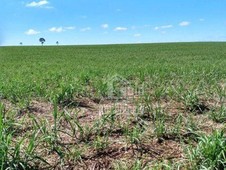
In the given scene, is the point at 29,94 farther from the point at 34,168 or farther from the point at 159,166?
the point at 159,166

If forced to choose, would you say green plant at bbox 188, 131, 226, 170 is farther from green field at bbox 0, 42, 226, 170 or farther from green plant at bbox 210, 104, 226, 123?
green plant at bbox 210, 104, 226, 123

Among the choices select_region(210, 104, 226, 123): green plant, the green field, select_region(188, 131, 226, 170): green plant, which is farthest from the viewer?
select_region(210, 104, 226, 123): green plant

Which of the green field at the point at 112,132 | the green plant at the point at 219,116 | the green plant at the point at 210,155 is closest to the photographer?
the green plant at the point at 210,155

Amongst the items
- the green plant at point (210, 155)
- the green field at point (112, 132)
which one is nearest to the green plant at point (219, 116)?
the green field at point (112, 132)

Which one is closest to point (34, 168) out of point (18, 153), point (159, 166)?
point (18, 153)

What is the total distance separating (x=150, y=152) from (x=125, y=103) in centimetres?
198

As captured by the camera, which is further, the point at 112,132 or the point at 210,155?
the point at 112,132

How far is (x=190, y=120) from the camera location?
4.31 metres

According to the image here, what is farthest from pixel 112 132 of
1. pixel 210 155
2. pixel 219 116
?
pixel 219 116

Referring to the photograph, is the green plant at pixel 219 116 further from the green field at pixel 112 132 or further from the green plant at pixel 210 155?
the green plant at pixel 210 155

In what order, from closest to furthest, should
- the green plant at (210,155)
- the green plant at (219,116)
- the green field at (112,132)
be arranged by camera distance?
the green plant at (210,155) → the green field at (112,132) → the green plant at (219,116)

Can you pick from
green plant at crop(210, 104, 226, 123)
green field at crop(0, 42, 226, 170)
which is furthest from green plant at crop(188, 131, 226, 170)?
green plant at crop(210, 104, 226, 123)

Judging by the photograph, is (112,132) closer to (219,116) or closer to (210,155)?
(210,155)

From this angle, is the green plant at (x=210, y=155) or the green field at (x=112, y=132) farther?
the green field at (x=112, y=132)
